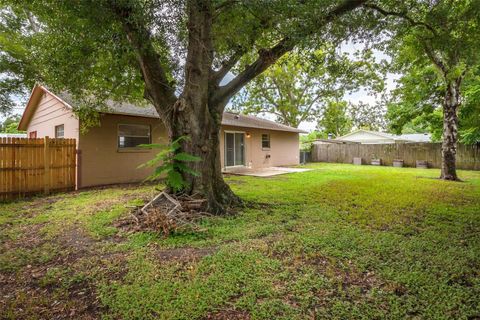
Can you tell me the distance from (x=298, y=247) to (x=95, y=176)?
7832mm

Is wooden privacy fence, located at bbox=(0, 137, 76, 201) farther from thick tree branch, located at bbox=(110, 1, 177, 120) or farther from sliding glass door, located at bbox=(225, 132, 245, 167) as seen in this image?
sliding glass door, located at bbox=(225, 132, 245, 167)

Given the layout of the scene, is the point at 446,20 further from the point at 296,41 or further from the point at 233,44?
the point at 233,44

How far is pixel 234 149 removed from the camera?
13406 millimetres

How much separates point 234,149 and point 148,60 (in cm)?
881

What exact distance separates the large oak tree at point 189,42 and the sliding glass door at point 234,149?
6836 millimetres

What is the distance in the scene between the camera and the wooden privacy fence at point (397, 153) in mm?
13703

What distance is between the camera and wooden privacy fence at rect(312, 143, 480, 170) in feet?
45.0

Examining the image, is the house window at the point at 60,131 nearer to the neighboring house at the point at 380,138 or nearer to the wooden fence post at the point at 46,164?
the wooden fence post at the point at 46,164

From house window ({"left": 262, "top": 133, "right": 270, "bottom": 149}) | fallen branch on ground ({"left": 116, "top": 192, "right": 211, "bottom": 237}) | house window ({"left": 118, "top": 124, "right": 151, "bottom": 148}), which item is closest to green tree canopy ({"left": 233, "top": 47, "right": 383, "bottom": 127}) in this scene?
house window ({"left": 262, "top": 133, "right": 270, "bottom": 149})

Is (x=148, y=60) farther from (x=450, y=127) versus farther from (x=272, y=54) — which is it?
(x=450, y=127)

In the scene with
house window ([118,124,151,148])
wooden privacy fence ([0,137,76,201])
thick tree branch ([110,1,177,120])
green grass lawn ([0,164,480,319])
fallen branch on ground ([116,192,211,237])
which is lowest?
green grass lawn ([0,164,480,319])

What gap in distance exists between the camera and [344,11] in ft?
16.1

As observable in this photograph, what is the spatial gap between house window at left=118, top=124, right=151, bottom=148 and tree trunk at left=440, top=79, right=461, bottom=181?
11.6 metres

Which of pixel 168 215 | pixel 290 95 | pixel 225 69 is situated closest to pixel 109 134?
pixel 225 69
